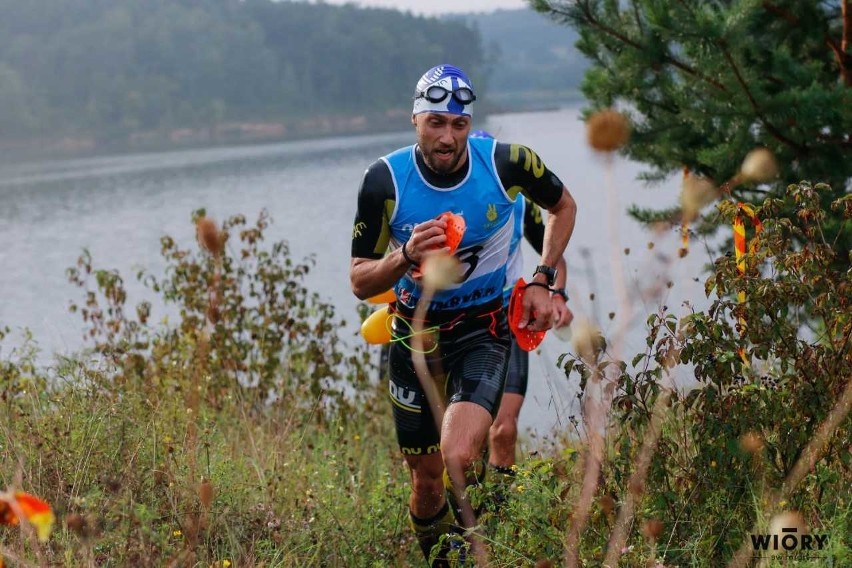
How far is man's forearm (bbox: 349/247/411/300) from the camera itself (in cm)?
472

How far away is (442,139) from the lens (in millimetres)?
5133

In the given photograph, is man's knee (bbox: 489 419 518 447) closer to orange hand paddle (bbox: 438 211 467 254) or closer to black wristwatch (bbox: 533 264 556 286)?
black wristwatch (bbox: 533 264 556 286)

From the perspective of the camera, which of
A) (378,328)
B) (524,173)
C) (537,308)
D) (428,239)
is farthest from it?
(378,328)

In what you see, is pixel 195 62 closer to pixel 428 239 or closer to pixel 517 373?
pixel 517 373

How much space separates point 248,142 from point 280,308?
236ft

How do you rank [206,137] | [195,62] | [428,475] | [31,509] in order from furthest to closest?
[195,62]
[206,137]
[428,475]
[31,509]

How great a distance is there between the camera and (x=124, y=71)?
304 ft

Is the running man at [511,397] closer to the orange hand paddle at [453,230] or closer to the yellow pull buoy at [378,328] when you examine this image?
the yellow pull buoy at [378,328]

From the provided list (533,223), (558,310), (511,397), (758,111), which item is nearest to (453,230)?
(558,310)

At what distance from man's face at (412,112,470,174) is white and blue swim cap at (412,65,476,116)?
0.10 feet

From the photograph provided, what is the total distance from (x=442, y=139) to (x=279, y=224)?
75.0ft

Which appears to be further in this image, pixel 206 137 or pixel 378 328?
pixel 206 137

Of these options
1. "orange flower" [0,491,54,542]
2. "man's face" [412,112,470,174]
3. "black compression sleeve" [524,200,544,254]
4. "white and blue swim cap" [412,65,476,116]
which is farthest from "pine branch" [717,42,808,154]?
"orange flower" [0,491,54,542]

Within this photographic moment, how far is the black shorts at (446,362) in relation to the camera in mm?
5355
